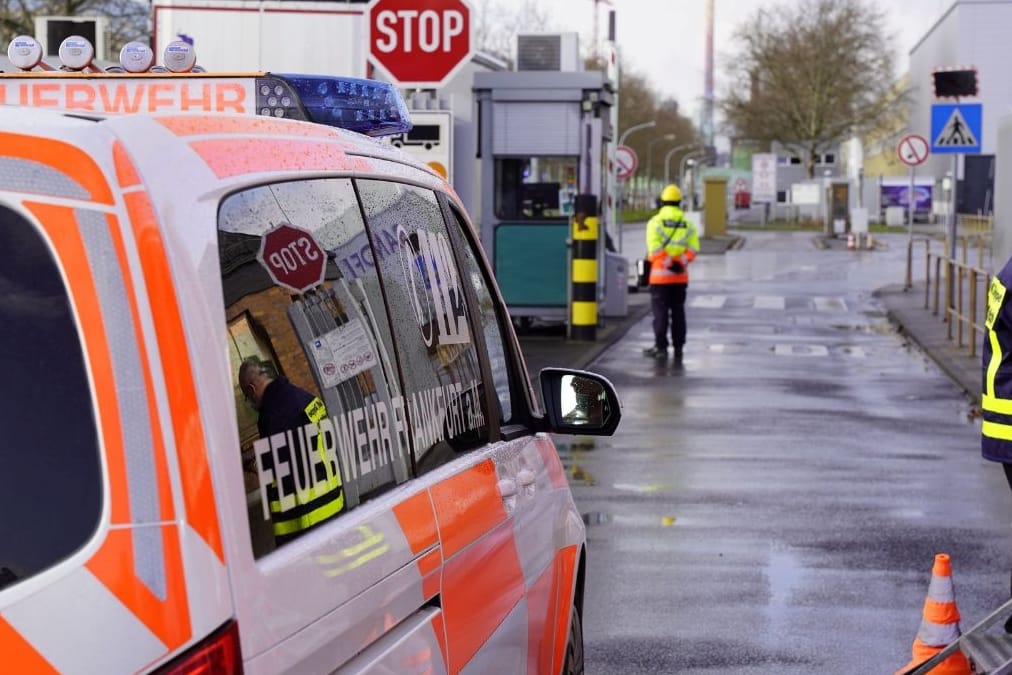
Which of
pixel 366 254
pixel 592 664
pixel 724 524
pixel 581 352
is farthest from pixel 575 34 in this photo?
pixel 366 254

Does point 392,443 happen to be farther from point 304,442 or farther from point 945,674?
point 945,674

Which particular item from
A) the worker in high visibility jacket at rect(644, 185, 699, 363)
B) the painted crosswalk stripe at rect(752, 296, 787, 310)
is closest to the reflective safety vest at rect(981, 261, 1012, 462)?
the worker in high visibility jacket at rect(644, 185, 699, 363)

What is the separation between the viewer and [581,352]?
60.4ft

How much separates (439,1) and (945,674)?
7781 millimetres

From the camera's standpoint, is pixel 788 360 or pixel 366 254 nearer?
pixel 366 254

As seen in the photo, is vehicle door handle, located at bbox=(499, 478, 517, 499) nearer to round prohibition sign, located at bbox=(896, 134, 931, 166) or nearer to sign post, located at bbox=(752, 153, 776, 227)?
round prohibition sign, located at bbox=(896, 134, 931, 166)

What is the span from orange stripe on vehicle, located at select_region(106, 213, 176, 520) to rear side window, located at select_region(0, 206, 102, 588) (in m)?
0.07

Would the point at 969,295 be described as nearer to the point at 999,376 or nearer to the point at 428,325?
the point at 999,376

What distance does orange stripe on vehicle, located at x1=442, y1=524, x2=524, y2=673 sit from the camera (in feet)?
10.2

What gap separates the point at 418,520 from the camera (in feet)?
9.68

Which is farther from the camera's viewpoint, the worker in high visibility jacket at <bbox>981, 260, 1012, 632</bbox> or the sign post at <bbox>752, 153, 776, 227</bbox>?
the sign post at <bbox>752, 153, 776, 227</bbox>

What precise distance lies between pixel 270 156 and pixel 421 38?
→ 33.5ft

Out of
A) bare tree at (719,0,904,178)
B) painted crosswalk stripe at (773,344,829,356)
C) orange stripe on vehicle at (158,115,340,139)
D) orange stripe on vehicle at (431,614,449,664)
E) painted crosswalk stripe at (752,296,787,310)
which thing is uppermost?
bare tree at (719,0,904,178)

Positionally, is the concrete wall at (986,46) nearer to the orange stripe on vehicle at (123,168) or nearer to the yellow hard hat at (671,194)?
the yellow hard hat at (671,194)
